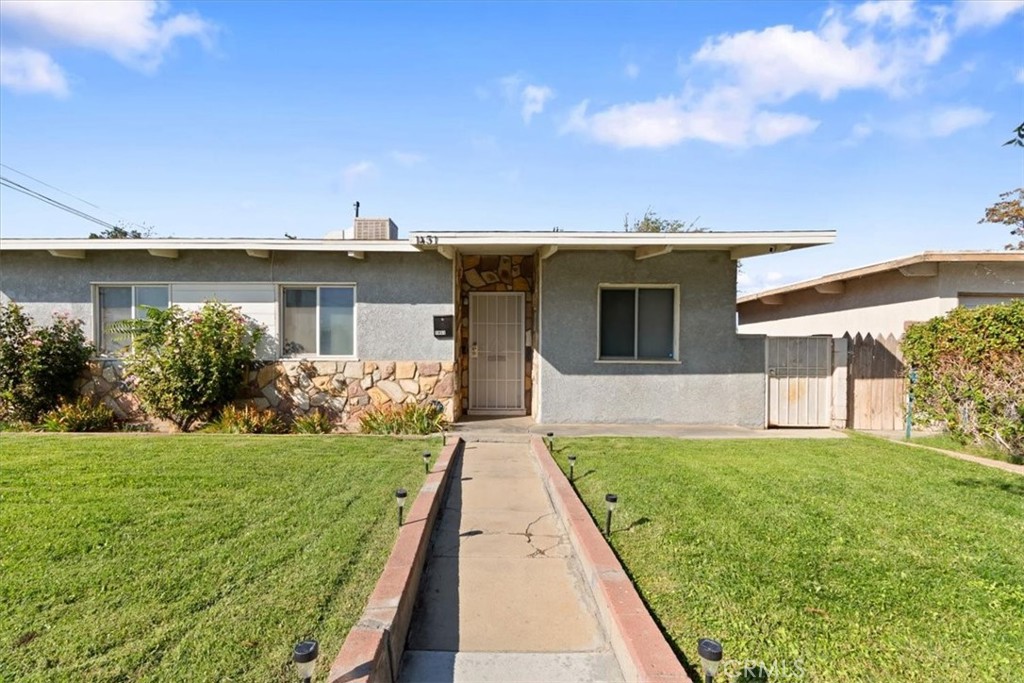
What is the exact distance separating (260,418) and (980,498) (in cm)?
927

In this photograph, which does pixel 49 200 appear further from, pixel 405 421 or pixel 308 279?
pixel 405 421

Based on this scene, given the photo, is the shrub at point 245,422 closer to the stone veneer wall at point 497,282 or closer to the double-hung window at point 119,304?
the double-hung window at point 119,304

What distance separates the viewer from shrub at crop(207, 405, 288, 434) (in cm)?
815

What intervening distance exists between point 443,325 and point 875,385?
7.51m

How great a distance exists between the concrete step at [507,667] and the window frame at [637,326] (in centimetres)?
632

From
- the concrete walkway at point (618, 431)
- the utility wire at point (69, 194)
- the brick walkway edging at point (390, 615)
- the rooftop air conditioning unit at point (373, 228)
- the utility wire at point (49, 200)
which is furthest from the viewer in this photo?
the utility wire at point (69, 194)

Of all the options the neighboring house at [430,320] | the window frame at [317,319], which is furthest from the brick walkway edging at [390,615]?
the window frame at [317,319]

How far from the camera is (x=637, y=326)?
894cm

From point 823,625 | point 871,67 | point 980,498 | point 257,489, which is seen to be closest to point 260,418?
point 257,489

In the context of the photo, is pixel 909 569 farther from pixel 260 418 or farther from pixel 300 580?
pixel 260 418

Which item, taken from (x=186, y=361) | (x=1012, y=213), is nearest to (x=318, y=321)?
(x=186, y=361)

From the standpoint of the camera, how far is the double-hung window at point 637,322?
8.95m

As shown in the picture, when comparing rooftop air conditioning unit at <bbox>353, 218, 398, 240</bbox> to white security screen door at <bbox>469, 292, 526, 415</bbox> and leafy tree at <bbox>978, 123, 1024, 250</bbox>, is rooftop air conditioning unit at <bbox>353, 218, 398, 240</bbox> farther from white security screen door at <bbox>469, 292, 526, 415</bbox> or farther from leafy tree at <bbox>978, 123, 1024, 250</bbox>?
leafy tree at <bbox>978, 123, 1024, 250</bbox>

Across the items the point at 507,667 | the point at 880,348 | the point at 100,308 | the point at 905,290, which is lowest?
the point at 507,667
